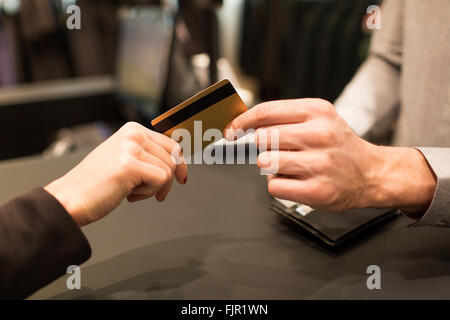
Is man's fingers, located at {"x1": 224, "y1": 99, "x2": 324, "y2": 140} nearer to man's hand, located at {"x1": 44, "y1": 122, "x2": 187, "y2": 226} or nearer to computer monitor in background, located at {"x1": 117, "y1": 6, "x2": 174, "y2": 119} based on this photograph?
man's hand, located at {"x1": 44, "y1": 122, "x2": 187, "y2": 226}

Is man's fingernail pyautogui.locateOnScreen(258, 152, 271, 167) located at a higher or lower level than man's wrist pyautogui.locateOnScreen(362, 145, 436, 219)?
higher

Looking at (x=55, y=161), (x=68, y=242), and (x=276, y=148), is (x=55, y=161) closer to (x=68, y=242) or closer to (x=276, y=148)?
(x=68, y=242)

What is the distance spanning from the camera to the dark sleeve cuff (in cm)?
38

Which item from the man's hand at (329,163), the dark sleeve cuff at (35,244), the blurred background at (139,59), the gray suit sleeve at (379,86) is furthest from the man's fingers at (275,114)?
the blurred background at (139,59)

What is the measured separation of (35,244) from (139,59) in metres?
1.12

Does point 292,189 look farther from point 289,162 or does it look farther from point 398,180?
point 398,180

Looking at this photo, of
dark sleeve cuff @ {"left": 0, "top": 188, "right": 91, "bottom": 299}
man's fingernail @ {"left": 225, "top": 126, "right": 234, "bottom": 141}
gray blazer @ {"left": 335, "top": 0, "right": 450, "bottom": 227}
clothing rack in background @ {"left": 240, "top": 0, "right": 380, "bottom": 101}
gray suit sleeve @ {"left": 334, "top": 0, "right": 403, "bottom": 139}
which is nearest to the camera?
dark sleeve cuff @ {"left": 0, "top": 188, "right": 91, "bottom": 299}

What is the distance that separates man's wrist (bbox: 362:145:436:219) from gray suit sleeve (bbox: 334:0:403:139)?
0.98 feet

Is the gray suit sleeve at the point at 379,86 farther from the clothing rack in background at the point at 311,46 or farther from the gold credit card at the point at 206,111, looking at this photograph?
the clothing rack in background at the point at 311,46

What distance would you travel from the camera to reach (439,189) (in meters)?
0.46

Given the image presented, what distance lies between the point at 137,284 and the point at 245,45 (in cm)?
296

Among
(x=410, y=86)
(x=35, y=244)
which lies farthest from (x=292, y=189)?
(x=410, y=86)

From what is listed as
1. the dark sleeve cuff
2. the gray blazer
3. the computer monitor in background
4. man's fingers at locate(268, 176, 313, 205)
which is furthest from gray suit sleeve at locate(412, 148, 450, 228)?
the computer monitor in background

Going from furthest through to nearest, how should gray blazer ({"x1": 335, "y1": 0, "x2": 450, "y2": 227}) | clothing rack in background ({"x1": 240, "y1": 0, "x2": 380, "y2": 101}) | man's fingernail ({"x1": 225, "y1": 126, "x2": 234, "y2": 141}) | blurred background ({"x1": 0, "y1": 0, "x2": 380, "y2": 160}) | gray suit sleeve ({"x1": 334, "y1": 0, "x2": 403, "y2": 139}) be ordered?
clothing rack in background ({"x1": 240, "y1": 0, "x2": 380, "y2": 101}), blurred background ({"x1": 0, "y1": 0, "x2": 380, "y2": 160}), gray suit sleeve ({"x1": 334, "y1": 0, "x2": 403, "y2": 139}), gray blazer ({"x1": 335, "y1": 0, "x2": 450, "y2": 227}), man's fingernail ({"x1": 225, "y1": 126, "x2": 234, "y2": 141})
